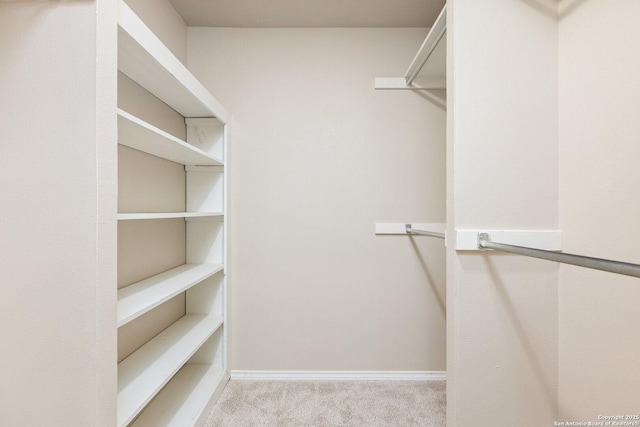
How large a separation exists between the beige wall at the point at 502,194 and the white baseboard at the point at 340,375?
36.2 inches

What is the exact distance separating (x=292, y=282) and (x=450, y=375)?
3.79 feet

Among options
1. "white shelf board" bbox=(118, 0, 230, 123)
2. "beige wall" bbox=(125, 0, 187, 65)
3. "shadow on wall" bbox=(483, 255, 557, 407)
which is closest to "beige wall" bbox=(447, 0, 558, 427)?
"shadow on wall" bbox=(483, 255, 557, 407)

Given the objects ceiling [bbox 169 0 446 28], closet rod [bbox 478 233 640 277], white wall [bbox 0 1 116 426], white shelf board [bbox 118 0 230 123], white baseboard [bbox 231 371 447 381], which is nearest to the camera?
closet rod [bbox 478 233 640 277]

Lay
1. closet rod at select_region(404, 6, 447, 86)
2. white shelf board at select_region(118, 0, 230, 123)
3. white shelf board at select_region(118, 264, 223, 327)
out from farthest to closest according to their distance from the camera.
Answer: closet rod at select_region(404, 6, 447, 86) → white shelf board at select_region(118, 264, 223, 327) → white shelf board at select_region(118, 0, 230, 123)

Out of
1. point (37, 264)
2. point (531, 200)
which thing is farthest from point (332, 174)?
point (37, 264)

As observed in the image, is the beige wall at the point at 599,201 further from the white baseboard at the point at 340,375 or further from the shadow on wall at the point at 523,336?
the white baseboard at the point at 340,375

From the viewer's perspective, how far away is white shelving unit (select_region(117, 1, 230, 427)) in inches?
46.6

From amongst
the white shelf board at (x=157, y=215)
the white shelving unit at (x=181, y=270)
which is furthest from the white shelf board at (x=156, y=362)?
the white shelf board at (x=157, y=215)

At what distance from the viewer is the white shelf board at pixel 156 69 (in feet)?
3.49

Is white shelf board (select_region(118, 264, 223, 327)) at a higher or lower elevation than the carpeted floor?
higher

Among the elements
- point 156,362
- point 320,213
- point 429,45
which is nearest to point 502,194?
point 429,45

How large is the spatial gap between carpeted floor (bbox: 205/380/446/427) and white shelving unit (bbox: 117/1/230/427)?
159 mm

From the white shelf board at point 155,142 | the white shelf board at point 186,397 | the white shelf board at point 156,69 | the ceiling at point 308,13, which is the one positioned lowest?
the white shelf board at point 186,397

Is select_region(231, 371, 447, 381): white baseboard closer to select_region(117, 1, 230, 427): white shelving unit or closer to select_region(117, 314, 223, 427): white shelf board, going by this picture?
select_region(117, 1, 230, 427): white shelving unit
